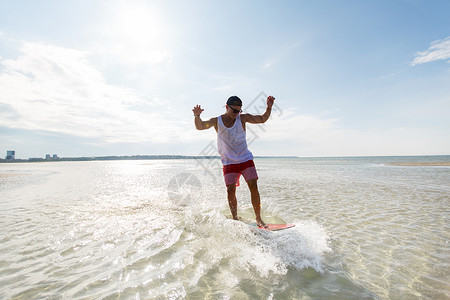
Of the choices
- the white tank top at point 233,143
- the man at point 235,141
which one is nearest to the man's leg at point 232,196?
the man at point 235,141

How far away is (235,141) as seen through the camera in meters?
5.16

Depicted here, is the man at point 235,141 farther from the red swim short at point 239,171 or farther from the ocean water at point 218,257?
the ocean water at point 218,257

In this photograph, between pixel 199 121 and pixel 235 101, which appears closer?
pixel 199 121

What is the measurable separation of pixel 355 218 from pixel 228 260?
4347mm

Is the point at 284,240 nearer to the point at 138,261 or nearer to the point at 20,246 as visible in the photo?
the point at 138,261

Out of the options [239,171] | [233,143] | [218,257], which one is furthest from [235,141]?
[218,257]

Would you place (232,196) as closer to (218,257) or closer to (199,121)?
(199,121)

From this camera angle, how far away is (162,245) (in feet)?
13.3

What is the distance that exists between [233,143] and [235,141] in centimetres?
7

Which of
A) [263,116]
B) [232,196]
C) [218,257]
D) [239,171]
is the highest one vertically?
[263,116]

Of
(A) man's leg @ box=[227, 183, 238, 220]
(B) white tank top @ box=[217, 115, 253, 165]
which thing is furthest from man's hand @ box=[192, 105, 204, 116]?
(A) man's leg @ box=[227, 183, 238, 220]

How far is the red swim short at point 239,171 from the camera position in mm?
5211

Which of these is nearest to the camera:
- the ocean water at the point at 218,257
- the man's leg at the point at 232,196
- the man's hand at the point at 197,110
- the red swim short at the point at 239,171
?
the ocean water at the point at 218,257

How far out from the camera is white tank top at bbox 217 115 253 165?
510 cm
